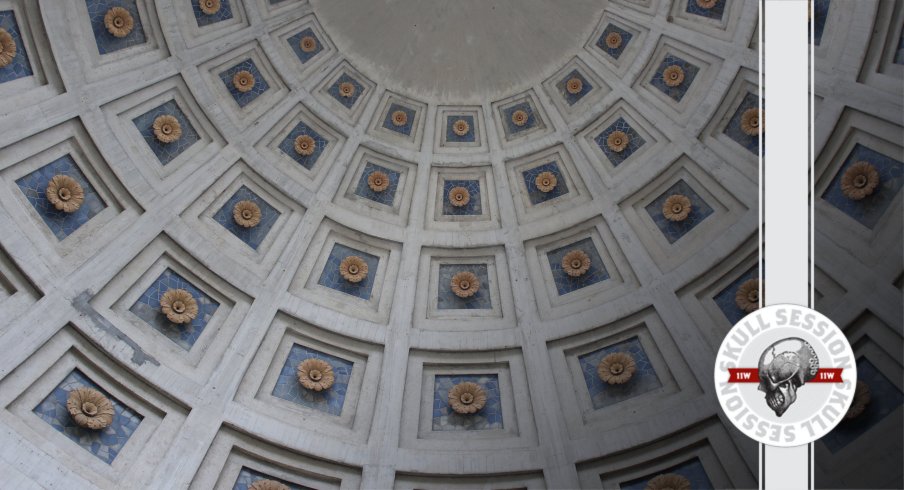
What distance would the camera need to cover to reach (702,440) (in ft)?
52.4

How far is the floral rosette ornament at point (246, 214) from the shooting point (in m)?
17.5

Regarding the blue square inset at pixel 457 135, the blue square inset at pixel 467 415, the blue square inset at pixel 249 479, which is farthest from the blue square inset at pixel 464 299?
the blue square inset at pixel 249 479

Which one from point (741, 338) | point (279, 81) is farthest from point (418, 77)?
point (741, 338)

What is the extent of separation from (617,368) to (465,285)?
3819mm

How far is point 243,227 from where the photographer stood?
57.6 feet

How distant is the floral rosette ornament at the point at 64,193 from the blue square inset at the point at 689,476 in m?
11.8

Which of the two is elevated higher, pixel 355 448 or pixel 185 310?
pixel 185 310

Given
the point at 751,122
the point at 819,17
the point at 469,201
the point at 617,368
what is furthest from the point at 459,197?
the point at 819,17

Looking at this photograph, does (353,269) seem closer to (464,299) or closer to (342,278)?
(342,278)

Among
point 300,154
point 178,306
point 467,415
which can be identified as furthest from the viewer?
point 300,154

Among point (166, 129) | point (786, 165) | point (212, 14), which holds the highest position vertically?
point (212, 14)

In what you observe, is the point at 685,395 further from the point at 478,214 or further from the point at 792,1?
the point at 792,1

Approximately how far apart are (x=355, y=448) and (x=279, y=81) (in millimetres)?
8322

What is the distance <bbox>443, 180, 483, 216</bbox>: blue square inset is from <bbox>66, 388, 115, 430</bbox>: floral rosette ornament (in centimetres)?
836
